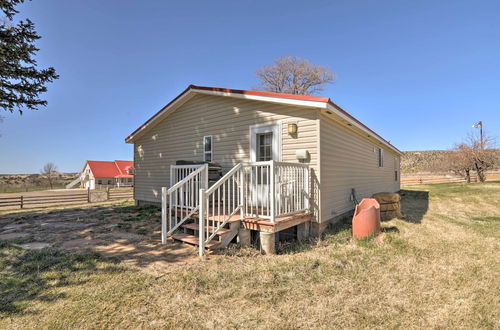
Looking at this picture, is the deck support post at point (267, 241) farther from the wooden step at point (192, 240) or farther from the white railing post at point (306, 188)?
the white railing post at point (306, 188)

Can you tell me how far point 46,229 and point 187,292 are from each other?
5.91 metres

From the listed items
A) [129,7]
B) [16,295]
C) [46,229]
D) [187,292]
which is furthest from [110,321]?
[129,7]

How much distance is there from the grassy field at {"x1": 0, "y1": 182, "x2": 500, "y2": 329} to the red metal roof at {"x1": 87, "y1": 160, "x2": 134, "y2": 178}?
3709 cm

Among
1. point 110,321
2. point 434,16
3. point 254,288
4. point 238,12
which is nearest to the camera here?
point 110,321

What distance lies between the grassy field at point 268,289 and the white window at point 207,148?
4032mm

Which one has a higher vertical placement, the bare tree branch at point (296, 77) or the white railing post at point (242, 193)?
the bare tree branch at point (296, 77)

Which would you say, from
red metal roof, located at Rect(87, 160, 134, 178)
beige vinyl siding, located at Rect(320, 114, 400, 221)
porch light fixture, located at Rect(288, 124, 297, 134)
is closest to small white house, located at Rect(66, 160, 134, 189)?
red metal roof, located at Rect(87, 160, 134, 178)

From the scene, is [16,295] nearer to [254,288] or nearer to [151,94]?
[254,288]

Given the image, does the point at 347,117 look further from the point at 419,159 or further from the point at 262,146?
the point at 419,159

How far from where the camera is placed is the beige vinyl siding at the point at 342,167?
6.00 meters

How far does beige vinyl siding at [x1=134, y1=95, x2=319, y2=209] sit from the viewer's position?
605 cm

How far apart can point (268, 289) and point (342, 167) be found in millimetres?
4820

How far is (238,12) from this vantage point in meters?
11.1

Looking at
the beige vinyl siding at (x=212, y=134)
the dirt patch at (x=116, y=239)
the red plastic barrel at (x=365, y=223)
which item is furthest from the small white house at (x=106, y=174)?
the red plastic barrel at (x=365, y=223)
